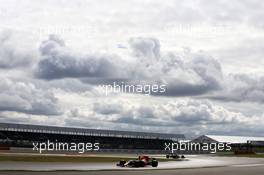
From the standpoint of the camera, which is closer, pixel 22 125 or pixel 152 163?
pixel 152 163

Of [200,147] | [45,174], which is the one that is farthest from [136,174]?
[200,147]

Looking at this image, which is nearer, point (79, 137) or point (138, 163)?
point (138, 163)

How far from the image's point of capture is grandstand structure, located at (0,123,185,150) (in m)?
140

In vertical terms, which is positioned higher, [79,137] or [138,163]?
[79,137]

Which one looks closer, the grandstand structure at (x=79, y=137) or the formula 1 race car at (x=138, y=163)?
the formula 1 race car at (x=138, y=163)

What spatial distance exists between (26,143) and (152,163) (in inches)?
3848

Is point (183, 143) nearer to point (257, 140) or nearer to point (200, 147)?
point (200, 147)

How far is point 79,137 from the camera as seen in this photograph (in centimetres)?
15338

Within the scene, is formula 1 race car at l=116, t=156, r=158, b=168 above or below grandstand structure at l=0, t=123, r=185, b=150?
below

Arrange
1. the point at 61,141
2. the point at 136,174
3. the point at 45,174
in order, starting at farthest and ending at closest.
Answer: the point at 61,141 < the point at 136,174 < the point at 45,174

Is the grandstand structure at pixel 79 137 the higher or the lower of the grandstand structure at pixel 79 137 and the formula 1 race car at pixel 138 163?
the higher

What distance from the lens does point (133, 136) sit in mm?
175500

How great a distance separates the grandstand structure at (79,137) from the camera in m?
140

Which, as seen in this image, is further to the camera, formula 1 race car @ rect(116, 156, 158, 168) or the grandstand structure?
the grandstand structure
